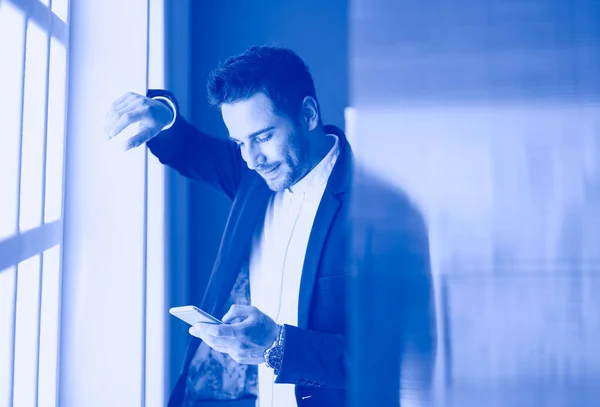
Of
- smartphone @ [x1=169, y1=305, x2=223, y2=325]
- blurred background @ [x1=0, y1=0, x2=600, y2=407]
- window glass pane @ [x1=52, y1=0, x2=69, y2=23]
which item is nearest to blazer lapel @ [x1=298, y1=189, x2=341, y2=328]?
smartphone @ [x1=169, y1=305, x2=223, y2=325]

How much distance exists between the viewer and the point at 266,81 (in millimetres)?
1238

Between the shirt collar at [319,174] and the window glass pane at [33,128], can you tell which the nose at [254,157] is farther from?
the window glass pane at [33,128]

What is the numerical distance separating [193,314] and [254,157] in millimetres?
382

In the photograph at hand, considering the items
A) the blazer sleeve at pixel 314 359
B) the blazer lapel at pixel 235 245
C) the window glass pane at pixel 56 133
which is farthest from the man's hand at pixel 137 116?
the blazer sleeve at pixel 314 359

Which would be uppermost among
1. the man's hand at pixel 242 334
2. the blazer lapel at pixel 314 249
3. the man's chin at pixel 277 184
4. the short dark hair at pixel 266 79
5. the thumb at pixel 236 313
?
the short dark hair at pixel 266 79

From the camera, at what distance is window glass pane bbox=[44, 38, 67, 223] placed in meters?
1.19

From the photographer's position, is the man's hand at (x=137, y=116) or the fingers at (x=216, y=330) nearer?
the fingers at (x=216, y=330)

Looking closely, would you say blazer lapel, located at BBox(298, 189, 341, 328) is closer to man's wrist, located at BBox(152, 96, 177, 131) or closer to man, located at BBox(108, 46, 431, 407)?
man, located at BBox(108, 46, 431, 407)

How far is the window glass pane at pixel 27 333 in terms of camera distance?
1.04 metres

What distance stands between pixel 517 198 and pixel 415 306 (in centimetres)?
23

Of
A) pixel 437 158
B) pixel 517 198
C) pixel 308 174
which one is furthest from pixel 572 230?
pixel 308 174

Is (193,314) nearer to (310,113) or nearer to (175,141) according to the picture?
(175,141)

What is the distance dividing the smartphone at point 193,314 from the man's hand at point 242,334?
1 cm

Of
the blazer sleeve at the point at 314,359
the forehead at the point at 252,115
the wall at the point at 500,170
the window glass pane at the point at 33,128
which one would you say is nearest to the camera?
the wall at the point at 500,170
